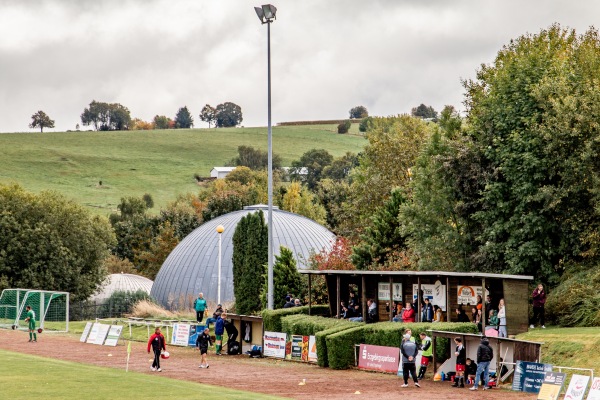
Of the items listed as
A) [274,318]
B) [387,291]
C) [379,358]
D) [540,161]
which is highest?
[540,161]

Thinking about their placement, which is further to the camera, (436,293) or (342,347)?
(436,293)

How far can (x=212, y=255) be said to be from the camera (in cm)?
7188

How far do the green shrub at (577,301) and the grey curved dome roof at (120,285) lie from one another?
52.7 meters

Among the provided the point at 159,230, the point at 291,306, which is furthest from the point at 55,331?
the point at 159,230

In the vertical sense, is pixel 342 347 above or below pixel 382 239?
below

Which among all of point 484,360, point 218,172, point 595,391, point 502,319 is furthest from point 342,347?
point 218,172

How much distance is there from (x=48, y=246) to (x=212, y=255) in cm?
1713

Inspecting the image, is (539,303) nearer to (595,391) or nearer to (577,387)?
(577,387)

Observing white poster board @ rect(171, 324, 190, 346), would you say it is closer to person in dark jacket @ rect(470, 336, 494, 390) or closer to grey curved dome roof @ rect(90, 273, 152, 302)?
person in dark jacket @ rect(470, 336, 494, 390)

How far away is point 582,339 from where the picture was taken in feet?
105

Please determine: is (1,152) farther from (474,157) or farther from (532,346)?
(532,346)

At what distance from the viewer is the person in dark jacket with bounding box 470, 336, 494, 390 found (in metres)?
29.8

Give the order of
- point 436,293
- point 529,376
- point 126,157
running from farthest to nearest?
point 126,157, point 436,293, point 529,376

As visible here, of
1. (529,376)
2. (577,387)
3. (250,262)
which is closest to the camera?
(577,387)
